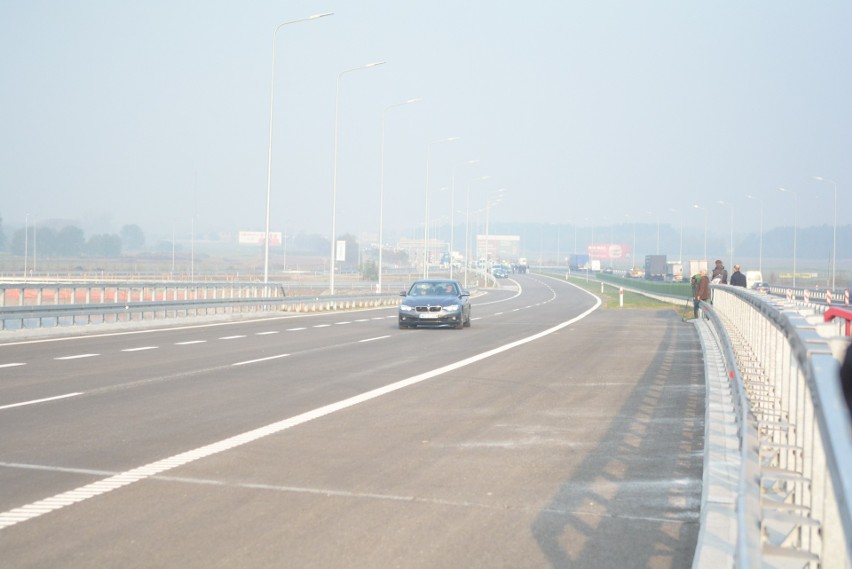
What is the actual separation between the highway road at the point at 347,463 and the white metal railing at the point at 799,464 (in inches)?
31.8

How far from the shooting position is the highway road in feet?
23.0

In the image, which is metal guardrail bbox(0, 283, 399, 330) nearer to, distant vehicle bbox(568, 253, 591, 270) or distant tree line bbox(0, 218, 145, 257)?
distant tree line bbox(0, 218, 145, 257)

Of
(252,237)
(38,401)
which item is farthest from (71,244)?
(38,401)

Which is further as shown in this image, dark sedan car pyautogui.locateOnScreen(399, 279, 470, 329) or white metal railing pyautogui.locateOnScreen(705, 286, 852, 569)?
dark sedan car pyautogui.locateOnScreen(399, 279, 470, 329)

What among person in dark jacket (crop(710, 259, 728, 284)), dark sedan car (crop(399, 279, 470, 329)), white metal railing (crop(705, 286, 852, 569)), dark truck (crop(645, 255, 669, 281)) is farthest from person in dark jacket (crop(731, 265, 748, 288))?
dark truck (crop(645, 255, 669, 281))

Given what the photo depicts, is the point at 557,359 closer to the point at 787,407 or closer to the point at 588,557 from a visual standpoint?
the point at 787,407

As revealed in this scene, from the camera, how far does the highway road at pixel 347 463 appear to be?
702cm

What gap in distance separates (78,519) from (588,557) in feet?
11.0

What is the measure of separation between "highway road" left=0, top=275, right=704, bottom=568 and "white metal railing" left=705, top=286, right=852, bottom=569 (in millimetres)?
807

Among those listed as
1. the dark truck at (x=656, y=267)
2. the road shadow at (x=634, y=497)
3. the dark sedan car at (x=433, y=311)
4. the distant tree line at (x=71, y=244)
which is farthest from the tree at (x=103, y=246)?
the road shadow at (x=634, y=497)

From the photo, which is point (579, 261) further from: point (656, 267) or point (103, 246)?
point (103, 246)

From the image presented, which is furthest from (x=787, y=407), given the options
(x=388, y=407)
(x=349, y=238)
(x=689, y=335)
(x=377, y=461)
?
(x=349, y=238)

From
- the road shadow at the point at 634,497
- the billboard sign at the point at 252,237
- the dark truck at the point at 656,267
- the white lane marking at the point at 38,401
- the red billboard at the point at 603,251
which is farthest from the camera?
the red billboard at the point at 603,251

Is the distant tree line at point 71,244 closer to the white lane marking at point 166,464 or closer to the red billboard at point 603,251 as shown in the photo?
the red billboard at point 603,251
